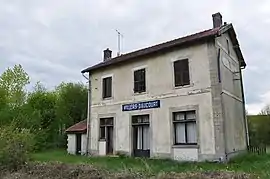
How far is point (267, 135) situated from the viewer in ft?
93.7

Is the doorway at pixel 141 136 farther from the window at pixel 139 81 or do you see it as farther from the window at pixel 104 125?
the window at pixel 104 125

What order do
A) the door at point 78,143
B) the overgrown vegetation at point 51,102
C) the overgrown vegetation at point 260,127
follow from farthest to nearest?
the overgrown vegetation at point 51,102
the overgrown vegetation at point 260,127
the door at point 78,143

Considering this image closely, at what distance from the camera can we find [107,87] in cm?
2031

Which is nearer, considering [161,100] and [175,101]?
[175,101]

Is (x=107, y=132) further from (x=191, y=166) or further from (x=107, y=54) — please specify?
(x=191, y=166)

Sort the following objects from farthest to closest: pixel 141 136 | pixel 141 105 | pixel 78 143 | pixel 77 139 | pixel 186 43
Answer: pixel 77 139 < pixel 78 143 < pixel 141 136 < pixel 141 105 < pixel 186 43

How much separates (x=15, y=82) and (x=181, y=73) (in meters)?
25.9

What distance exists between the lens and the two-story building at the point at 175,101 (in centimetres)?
1498

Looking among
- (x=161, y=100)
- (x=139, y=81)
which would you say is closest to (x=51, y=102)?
(x=139, y=81)

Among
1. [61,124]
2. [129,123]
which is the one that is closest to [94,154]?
[129,123]

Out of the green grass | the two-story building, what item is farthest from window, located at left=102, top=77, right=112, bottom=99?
the green grass

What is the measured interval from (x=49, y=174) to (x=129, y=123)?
816 cm

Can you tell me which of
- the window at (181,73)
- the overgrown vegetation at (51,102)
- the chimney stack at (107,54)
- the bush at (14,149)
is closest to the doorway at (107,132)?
the window at (181,73)

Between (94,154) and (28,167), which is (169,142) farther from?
(28,167)
